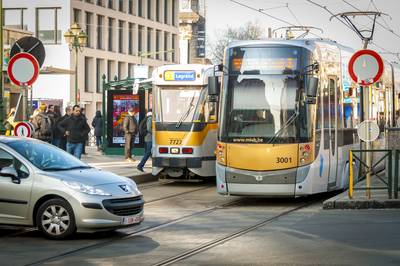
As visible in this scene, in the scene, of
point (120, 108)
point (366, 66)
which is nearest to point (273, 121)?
point (366, 66)

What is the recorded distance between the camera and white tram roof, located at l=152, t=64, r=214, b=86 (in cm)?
2583

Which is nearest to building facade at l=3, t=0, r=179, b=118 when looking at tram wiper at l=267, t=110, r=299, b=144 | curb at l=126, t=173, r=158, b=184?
curb at l=126, t=173, r=158, b=184

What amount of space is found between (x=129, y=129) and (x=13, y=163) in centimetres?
1800

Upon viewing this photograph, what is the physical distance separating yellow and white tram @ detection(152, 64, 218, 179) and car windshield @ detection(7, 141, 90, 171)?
9.96m

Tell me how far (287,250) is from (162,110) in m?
13.5

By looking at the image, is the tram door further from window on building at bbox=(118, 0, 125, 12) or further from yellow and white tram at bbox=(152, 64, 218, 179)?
window on building at bbox=(118, 0, 125, 12)

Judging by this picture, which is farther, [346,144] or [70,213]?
[346,144]

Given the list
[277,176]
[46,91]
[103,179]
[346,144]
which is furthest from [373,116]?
[46,91]

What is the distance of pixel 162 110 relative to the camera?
1025 inches

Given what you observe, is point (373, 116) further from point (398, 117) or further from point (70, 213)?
point (70, 213)

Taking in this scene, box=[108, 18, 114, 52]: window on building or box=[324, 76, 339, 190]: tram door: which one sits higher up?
box=[108, 18, 114, 52]: window on building

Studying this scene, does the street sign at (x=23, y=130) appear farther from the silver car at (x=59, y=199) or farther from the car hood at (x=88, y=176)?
the silver car at (x=59, y=199)

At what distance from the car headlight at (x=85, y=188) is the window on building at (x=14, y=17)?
205ft

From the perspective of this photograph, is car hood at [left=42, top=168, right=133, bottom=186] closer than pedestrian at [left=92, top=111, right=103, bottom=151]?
Yes
